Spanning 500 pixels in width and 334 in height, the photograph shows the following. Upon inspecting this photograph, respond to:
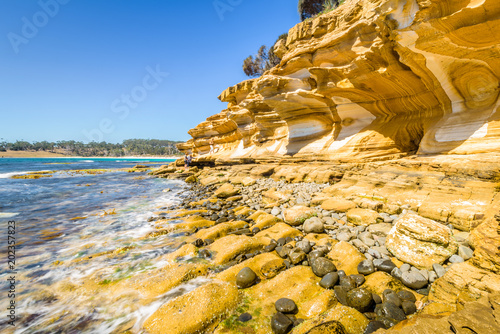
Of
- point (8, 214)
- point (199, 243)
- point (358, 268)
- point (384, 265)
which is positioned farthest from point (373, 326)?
point (8, 214)

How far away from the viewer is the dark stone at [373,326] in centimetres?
258

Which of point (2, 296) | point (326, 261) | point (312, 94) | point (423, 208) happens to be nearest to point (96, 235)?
point (2, 296)

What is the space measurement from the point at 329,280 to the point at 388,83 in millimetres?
8849

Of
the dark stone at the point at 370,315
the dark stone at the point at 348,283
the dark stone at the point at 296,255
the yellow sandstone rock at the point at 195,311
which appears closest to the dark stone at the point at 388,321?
the dark stone at the point at 370,315

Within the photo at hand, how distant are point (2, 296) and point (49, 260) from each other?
1359 millimetres

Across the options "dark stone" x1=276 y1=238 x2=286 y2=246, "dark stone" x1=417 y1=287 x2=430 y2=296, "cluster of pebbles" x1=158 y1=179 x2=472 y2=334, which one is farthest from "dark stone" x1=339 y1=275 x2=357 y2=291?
"dark stone" x1=276 y1=238 x2=286 y2=246

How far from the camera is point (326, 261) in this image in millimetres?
3859

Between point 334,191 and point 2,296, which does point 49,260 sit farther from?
point 334,191

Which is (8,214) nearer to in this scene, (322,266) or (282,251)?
(282,251)

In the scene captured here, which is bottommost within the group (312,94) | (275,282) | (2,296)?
(275,282)

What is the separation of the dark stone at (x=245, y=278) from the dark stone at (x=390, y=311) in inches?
79.2

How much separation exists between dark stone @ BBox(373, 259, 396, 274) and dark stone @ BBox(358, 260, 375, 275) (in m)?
0.09

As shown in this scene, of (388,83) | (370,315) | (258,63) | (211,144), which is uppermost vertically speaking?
(258,63)

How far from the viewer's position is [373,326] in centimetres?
261
